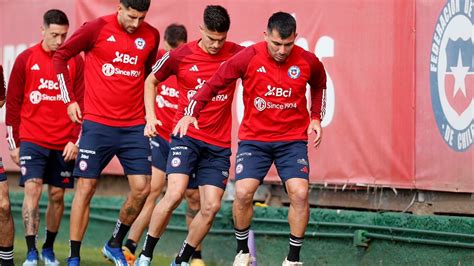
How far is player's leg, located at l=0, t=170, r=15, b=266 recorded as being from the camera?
10.6 meters

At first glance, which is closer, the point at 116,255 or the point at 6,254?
the point at 6,254

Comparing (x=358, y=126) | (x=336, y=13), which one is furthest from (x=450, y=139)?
(x=336, y=13)

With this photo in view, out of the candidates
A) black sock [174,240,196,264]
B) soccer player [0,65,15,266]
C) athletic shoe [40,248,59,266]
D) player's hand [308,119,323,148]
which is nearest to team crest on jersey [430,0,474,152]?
player's hand [308,119,323,148]

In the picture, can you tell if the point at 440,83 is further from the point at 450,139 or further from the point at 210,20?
the point at 210,20

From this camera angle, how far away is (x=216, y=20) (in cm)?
1049

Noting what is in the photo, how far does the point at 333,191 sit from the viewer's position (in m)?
12.4

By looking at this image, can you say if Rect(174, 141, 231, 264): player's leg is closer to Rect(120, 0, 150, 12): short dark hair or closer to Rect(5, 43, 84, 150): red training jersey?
Rect(120, 0, 150, 12): short dark hair

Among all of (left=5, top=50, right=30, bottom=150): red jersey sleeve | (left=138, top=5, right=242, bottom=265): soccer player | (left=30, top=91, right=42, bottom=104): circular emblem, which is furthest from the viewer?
(left=30, top=91, right=42, bottom=104): circular emblem

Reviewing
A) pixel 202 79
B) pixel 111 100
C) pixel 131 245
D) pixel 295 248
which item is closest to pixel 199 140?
pixel 202 79

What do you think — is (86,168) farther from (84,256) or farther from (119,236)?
(84,256)

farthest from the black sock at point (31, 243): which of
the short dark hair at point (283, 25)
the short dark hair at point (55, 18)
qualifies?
the short dark hair at point (283, 25)

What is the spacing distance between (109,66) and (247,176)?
6.33ft

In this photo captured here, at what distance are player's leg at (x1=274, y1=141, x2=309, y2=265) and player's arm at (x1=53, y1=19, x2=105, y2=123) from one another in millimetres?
2101

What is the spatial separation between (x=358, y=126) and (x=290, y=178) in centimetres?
190
